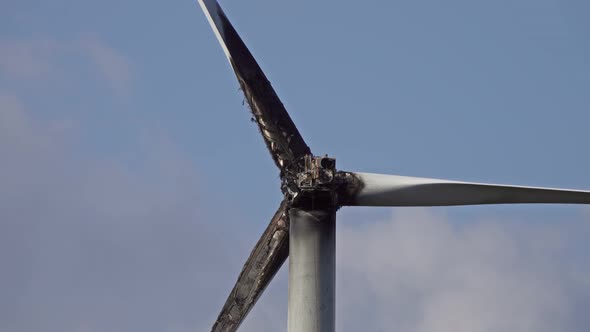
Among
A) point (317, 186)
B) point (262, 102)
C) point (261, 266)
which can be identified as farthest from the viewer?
point (261, 266)

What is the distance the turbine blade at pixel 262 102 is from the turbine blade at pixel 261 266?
4.60 ft

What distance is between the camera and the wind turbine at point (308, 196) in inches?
1698

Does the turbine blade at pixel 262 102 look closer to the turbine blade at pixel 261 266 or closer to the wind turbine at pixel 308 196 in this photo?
the wind turbine at pixel 308 196

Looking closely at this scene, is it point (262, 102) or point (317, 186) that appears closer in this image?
point (317, 186)

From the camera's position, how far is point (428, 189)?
44656 millimetres

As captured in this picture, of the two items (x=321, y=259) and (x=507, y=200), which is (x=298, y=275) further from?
(x=507, y=200)

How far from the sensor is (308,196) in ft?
146

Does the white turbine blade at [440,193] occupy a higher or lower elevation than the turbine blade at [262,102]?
lower

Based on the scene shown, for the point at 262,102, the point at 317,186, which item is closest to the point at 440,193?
the point at 317,186

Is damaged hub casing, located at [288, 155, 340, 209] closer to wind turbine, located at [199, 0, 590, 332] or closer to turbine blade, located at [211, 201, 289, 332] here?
wind turbine, located at [199, 0, 590, 332]

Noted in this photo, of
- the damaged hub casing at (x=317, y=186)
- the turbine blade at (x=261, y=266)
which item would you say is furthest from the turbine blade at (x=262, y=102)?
the turbine blade at (x=261, y=266)

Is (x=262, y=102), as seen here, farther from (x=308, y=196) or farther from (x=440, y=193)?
(x=440, y=193)

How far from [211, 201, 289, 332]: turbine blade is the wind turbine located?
Result: 1.1 inches

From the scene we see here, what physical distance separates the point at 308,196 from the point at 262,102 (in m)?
3.00
